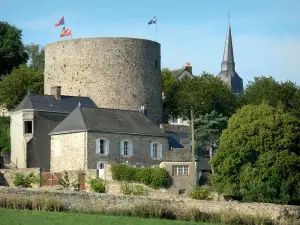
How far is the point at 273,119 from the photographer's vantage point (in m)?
44.8

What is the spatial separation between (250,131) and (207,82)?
17.2 meters

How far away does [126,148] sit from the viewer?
49031mm

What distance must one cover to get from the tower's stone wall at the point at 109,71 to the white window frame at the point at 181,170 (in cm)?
1037

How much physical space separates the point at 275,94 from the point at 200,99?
4217mm

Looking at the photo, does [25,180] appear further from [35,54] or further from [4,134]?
[35,54]

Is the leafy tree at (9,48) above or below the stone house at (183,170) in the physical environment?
above

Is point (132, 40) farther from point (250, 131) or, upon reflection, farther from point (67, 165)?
point (250, 131)

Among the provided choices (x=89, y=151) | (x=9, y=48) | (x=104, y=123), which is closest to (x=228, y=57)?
(x=9, y=48)

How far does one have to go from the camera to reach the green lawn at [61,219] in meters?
28.9

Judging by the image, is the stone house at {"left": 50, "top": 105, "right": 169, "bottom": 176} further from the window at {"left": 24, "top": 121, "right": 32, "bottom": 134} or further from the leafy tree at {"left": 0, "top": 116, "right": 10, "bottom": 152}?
the leafy tree at {"left": 0, "top": 116, "right": 10, "bottom": 152}

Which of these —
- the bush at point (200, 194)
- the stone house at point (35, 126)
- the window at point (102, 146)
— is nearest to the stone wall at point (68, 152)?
the window at point (102, 146)

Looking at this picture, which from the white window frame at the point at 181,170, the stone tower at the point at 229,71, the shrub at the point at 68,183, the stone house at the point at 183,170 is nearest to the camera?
the shrub at the point at 68,183

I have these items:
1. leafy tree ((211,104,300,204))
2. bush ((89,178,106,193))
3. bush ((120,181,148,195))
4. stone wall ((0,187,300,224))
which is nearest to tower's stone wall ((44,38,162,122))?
leafy tree ((211,104,300,204))

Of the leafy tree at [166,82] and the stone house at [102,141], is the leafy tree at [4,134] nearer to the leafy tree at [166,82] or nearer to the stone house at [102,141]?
the stone house at [102,141]
